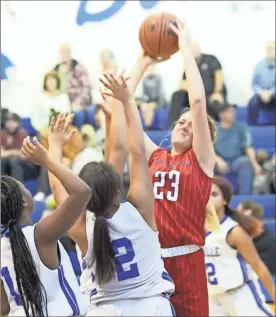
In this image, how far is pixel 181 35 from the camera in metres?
4.00

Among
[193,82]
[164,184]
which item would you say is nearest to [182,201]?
[164,184]

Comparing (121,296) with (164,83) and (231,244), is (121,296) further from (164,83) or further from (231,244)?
(164,83)

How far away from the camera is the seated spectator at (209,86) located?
9.63 m

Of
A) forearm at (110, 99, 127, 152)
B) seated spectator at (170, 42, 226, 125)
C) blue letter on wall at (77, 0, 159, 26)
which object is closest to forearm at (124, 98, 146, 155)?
forearm at (110, 99, 127, 152)

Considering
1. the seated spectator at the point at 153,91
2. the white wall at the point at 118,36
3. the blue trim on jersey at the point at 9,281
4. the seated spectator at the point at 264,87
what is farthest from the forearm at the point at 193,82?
the white wall at the point at 118,36

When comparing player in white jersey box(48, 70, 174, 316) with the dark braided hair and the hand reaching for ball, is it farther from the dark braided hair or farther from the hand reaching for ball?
the hand reaching for ball

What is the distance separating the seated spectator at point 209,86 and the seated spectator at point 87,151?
103cm

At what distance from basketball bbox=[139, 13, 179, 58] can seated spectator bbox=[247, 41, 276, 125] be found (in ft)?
19.4

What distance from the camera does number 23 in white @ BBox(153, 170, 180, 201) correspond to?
156 inches

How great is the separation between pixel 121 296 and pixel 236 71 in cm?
809

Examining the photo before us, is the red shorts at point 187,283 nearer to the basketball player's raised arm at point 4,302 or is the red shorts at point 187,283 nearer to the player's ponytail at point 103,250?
the player's ponytail at point 103,250

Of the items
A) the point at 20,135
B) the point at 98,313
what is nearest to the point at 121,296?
the point at 98,313

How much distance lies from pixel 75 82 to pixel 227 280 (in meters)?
5.42

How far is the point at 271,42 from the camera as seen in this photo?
10.3m
